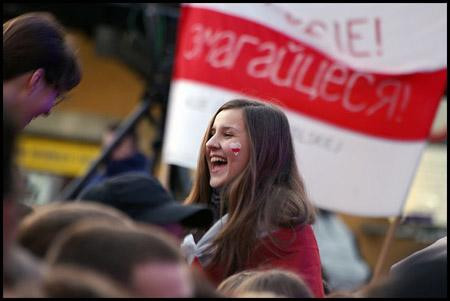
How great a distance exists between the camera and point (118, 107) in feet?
Answer: 47.5

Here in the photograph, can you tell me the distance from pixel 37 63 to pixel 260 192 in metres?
0.72

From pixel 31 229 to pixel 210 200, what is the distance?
5.51 feet

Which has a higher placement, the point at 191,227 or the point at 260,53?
the point at 191,227

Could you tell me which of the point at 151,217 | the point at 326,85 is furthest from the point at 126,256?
the point at 326,85

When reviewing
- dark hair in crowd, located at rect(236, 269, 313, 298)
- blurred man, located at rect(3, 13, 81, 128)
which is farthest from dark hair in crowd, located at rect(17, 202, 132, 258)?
blurred man, located at rect(3, 13, 81, 128)

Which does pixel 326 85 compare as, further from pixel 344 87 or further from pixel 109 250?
pixel 109 250

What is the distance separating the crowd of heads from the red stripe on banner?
6.97 ft

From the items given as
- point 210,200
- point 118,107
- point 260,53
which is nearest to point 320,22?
point 260,53

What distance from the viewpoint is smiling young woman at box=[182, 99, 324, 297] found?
312cm

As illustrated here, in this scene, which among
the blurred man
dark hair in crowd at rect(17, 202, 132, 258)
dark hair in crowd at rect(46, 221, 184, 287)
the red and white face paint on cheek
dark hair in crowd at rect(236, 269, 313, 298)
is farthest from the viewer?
the red and white face paint on cheek

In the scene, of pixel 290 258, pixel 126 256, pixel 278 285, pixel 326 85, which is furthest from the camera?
pixel 326 85

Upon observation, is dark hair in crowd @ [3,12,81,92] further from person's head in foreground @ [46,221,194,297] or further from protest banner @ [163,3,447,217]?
protest banner @ [163,3,447,217]

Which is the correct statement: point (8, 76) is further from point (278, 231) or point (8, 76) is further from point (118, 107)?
point (118, 107)

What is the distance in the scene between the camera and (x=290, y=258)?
3123mm
